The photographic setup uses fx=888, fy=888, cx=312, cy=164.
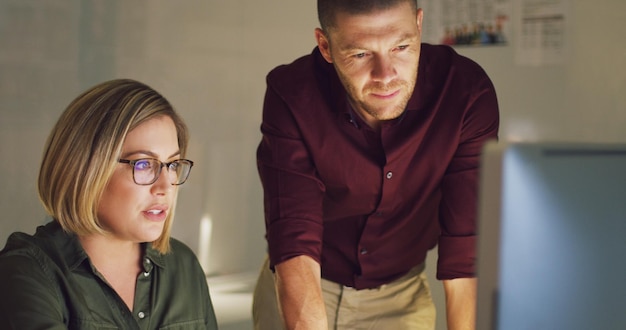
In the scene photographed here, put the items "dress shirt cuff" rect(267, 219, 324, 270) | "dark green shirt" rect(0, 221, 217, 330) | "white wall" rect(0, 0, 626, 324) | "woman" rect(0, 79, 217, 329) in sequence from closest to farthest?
1. "dark green shirt" rect(0, 221, 217, 330)
2. "woman" rect(0, 79, 217, 329)
3. "dress shirt cuff" rect(267, 219, 324, 270)
4. "white wall" rect(0, 0, 626, 324)

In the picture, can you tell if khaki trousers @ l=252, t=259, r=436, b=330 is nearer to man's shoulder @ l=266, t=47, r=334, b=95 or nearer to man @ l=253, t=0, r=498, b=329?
man @ l=253, t=0, r=498, b=329

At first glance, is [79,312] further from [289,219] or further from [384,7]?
[384,7]

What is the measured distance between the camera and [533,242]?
0.66 meters

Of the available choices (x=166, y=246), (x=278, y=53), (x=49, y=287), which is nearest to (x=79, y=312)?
(x=49, y=287)

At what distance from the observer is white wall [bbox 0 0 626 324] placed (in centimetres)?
274

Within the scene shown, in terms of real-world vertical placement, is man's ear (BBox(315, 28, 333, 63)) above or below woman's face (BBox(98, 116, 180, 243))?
above

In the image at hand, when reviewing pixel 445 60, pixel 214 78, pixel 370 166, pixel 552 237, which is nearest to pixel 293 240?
pixel 370 166

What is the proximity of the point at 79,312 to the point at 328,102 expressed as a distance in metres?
0.64

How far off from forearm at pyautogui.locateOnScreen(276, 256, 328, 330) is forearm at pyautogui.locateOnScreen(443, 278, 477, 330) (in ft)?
0.79

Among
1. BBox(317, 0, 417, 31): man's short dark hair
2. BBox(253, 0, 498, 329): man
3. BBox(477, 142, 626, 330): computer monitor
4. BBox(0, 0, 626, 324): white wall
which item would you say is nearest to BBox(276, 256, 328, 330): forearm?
BBox(253, 0, 498, 329): man

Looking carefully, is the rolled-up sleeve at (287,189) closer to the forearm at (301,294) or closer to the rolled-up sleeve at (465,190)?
the forearm at (301,294)

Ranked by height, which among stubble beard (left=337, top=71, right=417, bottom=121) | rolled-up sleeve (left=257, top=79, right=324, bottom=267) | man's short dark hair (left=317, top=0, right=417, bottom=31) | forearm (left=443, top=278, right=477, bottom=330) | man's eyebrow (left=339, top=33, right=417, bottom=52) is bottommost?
forearm (left=443, top=278, right=477, bottom=330)

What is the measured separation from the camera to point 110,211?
1.60 metres

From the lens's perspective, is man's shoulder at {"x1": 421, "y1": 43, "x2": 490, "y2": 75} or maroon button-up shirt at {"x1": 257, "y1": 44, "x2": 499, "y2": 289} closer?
maroon button-up shirt at {"x1": 257, "y1": 44, "x2": 499, "y2": 289}
